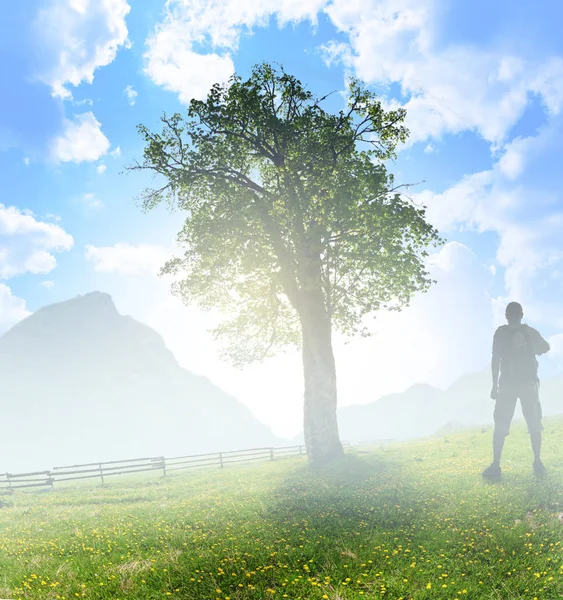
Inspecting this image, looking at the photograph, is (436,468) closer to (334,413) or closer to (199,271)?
(334,413)

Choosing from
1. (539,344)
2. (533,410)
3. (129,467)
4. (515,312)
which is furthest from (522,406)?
(129,467)

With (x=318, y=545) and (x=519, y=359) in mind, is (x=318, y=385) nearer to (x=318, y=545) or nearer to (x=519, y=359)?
(x=519, y=359)

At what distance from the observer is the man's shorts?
14.8m

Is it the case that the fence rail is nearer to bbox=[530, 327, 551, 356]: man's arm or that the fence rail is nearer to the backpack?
the backpack

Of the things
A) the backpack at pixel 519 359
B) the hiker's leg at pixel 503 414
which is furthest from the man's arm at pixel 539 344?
the hiker's leg at pixel 503 414

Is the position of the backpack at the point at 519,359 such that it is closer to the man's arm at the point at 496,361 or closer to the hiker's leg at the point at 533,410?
the man's arm at the point at 496,361

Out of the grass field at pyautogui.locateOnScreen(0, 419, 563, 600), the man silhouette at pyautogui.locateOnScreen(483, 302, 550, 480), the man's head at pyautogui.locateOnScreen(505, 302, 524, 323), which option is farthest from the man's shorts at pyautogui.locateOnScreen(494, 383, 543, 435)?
the man's head at pyautogui.locateOnScreen(505, 302, 524, 323)

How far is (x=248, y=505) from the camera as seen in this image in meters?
14.4

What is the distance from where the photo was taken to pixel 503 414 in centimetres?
A: 1498

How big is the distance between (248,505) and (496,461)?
8.45 m

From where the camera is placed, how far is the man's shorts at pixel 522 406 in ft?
48.5

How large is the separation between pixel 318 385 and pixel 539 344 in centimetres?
1066

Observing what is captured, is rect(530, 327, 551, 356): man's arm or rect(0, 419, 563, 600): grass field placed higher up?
rect(530, 327, 551, 356): man's arm

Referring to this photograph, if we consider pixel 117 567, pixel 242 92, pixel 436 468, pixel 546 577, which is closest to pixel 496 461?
pixel 436 468
